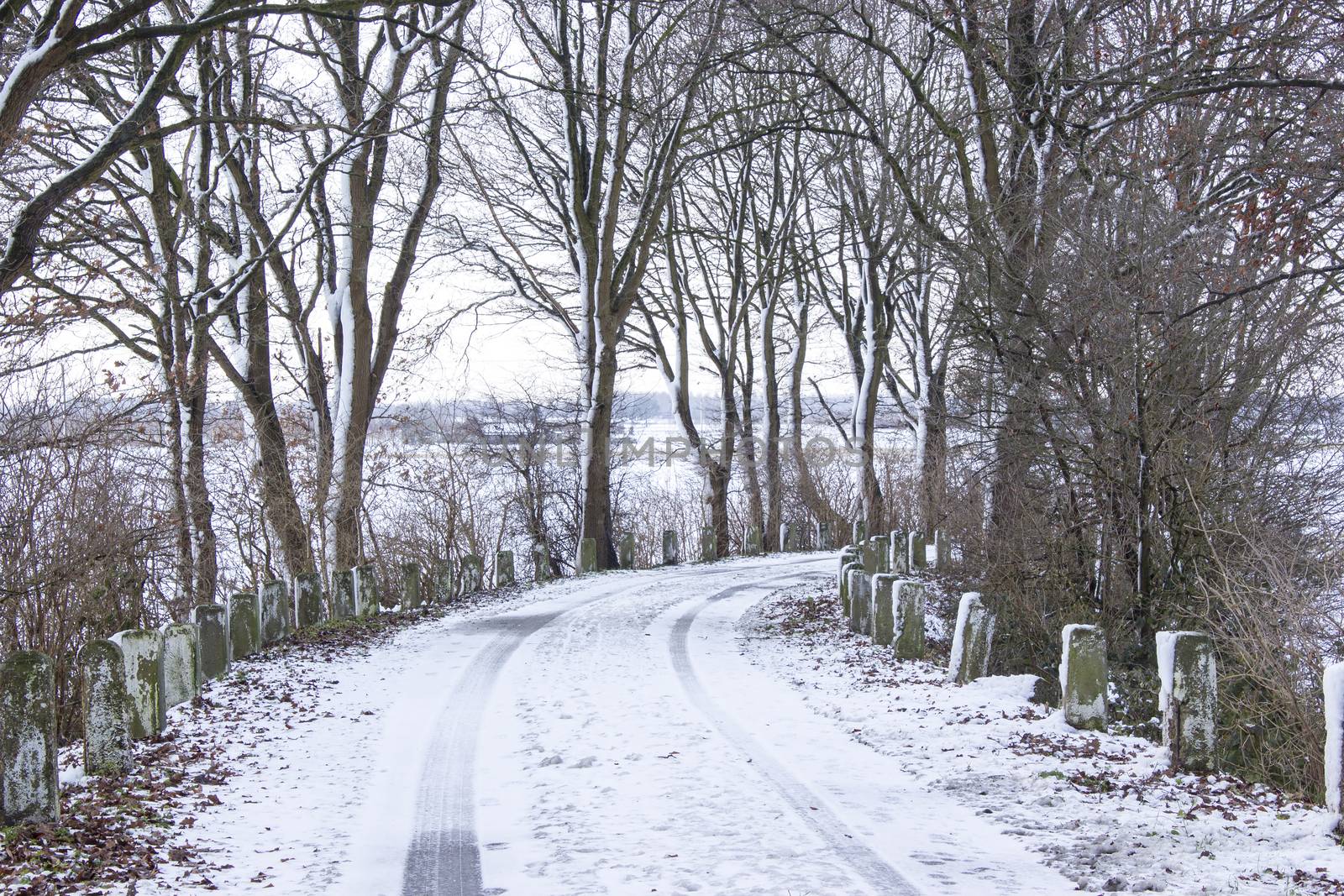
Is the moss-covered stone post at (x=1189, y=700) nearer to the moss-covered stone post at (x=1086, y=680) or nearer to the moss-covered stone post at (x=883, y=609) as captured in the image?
the moss-covered stone post at (x=1086, y=680)

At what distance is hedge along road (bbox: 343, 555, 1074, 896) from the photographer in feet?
15.0

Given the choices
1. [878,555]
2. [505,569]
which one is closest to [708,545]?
[505,569]

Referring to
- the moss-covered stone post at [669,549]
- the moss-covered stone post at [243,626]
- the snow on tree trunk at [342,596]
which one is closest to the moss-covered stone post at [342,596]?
the snow on tree trunk at [342,596]

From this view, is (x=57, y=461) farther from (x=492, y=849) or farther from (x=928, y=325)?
(x=928, y=325)

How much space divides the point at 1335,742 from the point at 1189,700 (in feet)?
3.81

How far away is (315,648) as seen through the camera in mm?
10930

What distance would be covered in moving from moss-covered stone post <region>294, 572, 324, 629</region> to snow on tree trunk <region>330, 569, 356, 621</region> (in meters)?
0.58

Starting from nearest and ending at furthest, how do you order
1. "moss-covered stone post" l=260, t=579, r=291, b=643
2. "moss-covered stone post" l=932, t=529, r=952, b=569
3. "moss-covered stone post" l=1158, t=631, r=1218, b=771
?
1. "moss-covered stone post" l=1158, t=631, r=1218, b=771
2. "moss-covered stone post" l=260, t=579, r=291, b=643
3. "moss-covered stone post" l=932, t=529, r=952, b=569

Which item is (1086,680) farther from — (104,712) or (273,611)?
(273,611)

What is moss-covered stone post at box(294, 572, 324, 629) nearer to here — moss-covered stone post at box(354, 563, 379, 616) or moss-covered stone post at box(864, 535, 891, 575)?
moss-covered stone post at box(354, 563, 379, 616)

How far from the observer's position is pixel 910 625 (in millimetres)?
9883

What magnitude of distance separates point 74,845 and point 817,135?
901 inches

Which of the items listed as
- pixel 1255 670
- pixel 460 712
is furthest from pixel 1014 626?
pixel 460 712

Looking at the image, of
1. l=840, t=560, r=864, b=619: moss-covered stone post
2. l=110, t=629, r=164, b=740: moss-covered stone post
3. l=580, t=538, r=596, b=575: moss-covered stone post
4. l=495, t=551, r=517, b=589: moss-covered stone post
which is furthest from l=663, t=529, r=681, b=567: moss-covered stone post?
l=110, t=629, r=164, b=740: moss-covered stone post
